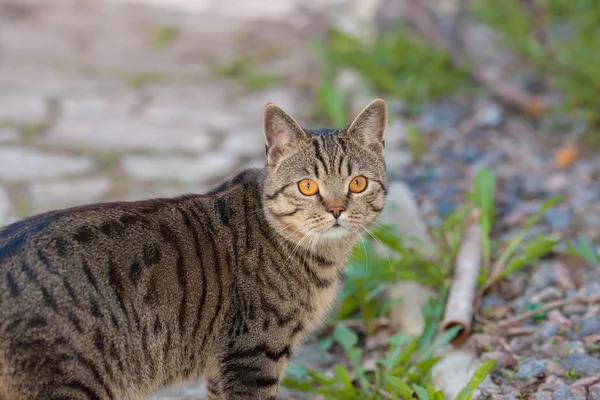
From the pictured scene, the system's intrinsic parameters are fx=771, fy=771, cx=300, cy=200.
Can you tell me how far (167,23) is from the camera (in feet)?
26.7

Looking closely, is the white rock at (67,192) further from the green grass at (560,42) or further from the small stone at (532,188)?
the green grass at (560,42)

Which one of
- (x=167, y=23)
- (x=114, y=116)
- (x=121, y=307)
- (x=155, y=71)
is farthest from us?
(x=167, y=23)

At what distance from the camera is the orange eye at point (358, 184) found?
3324 millimetres

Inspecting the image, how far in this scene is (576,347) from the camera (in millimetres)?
3438

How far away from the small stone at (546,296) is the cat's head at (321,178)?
109 cm

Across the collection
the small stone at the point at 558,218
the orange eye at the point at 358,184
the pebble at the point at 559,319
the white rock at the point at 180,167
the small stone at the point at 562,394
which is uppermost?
the orange eye at the point at 358,184

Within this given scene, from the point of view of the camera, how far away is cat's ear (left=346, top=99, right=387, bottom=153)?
3.47 meters

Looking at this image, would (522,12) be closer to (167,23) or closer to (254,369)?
(167,23)

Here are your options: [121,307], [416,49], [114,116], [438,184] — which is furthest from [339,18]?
[121,307]

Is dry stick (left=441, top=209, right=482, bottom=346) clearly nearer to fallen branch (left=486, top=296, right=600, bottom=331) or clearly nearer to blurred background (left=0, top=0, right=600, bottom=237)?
fallen branch (left=486, top=296, right=600, bottom=331)

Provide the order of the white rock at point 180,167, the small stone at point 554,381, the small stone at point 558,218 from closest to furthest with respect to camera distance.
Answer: the small stone at point 554,381, the small stone at point 558,218, the white rock at point 180,167

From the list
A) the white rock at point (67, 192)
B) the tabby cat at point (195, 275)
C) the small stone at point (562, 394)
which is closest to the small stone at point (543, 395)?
the small stone at point (562, 394)

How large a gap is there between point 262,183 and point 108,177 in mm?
2262

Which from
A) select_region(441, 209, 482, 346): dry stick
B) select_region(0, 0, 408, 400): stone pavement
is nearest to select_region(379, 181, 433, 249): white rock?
select_region(441, 209, 482, 346): dry stick
